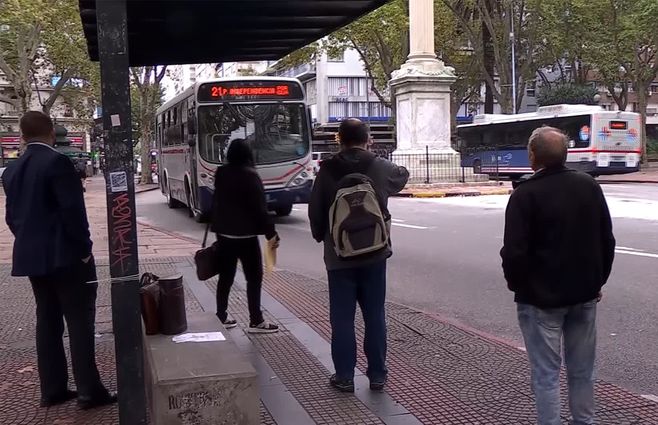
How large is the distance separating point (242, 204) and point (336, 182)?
1.69 metres

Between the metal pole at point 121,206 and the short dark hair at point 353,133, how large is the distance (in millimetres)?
1571

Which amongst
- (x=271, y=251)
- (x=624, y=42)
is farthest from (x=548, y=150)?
(x=624, y=42)

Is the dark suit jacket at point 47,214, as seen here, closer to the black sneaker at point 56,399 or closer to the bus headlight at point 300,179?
the black sneaker at point 56,399

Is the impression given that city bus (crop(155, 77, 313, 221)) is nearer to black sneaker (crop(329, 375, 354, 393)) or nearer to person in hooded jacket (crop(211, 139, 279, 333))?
person in hooded jacket (crop(211, 139, 279, 333))

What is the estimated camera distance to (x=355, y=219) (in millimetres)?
4688

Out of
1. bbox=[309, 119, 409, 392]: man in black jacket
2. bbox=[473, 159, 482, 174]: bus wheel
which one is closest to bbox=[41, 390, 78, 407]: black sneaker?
bbox=[309, 119, 409, 392]: man in black jacket

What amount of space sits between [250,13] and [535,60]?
46951mm

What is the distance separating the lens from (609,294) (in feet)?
27.6

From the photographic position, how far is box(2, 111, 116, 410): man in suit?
4.41 m

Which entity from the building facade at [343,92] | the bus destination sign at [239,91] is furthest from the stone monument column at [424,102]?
the building facade at [343,92]

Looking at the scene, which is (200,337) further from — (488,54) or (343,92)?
(343,92)

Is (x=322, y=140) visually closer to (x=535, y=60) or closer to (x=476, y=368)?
(x=535, y=60)

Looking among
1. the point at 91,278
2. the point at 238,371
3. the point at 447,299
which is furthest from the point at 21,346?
the point at 447,299

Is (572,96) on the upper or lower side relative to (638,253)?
upper
